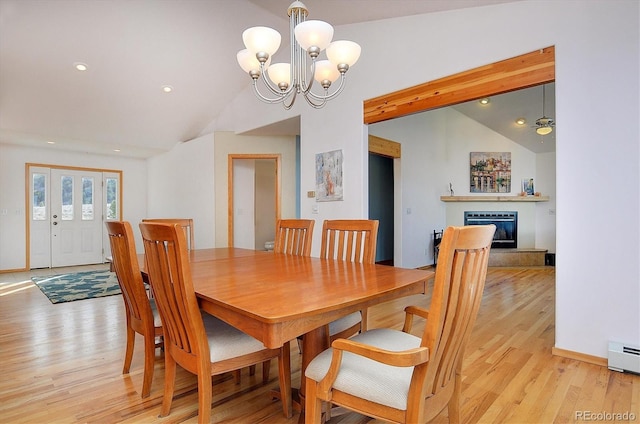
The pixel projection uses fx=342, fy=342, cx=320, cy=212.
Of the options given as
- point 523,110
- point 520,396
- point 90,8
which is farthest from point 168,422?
point 523,110

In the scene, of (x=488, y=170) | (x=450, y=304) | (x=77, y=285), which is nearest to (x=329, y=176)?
(x=450, y=304)

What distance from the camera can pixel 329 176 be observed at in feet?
13.0

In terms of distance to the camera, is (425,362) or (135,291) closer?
(425,362)

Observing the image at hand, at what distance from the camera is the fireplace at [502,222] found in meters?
6.72

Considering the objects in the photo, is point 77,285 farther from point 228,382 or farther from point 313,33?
point 313,33

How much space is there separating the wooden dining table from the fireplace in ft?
18.0

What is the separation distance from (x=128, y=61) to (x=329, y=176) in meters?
2.85

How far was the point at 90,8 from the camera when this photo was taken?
3.40 metres

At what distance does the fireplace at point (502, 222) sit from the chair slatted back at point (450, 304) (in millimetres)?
6087

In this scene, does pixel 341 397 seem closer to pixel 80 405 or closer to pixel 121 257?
pixel 121 257

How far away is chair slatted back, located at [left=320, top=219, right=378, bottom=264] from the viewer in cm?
218

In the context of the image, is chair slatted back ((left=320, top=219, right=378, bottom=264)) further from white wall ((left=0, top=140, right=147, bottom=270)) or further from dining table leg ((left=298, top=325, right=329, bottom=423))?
white wall ((left=0, top=140, right=147, bottom=270))

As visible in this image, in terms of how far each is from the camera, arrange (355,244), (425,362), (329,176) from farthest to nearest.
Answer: (329,176)
(355,244)
(425,362)

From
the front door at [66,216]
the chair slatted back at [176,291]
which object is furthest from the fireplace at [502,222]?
the front door at [66,216]
